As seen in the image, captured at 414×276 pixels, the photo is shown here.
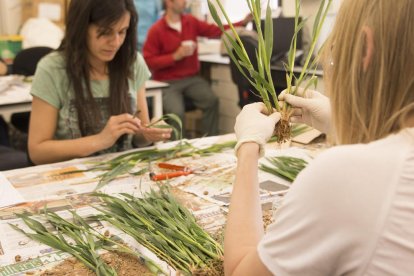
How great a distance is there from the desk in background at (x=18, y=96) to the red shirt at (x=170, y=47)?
0.96 m

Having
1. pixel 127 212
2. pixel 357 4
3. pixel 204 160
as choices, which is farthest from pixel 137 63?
pixel 357 4

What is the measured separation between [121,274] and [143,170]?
0.61 meters

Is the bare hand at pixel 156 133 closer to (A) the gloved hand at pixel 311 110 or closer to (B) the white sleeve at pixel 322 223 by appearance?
(A) the gloved hand at pixel 311 110

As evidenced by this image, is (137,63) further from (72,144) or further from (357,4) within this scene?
(357,4)

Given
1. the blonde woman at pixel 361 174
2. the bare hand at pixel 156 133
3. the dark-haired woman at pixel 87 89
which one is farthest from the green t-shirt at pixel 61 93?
the blonde woman at pixel 361 174

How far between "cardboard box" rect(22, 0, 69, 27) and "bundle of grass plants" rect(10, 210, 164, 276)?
386 centimetres

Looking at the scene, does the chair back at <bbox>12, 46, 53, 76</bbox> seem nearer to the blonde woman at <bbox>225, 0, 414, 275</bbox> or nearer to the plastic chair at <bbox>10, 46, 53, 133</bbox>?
the plastic chair at <bbox>10, 46, 53, 133</bbox>

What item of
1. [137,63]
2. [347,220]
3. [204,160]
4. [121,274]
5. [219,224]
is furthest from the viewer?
[137,63]

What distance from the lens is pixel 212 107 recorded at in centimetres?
429

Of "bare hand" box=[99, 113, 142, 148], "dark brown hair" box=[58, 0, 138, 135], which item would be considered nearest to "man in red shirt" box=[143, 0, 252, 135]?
"dark brown hair" box=[58, 0, 138, 135]

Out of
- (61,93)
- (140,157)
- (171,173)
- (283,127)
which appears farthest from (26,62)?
(283,127)

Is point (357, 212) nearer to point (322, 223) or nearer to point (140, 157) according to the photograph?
point (322, 223)

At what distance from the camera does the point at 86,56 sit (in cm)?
181

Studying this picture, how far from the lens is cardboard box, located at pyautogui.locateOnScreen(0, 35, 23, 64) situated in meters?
4.14
